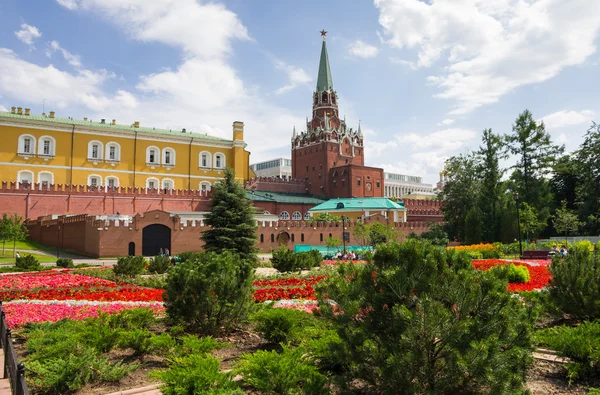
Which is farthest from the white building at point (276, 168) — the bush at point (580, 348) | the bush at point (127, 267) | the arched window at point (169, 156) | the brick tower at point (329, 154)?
the bush at point (580, 348)

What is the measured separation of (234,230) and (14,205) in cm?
2485

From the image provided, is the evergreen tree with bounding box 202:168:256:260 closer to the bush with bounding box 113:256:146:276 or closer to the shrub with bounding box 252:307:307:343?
the bush with bounding box 113:256:146:276

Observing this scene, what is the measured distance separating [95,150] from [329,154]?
30.8 m

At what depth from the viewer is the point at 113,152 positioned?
4997cm

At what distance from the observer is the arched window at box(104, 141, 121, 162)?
4943cm

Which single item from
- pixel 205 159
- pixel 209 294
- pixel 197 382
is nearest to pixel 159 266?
pixel 209 294

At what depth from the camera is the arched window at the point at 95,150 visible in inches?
1912

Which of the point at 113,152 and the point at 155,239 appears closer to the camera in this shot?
the point at 155,239

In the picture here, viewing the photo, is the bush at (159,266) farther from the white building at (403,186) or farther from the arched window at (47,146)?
the white building at (403,186)

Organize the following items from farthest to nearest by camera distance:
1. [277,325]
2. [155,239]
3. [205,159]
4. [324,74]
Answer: [324,74] → [205,159] → [155,239] → [277,325]

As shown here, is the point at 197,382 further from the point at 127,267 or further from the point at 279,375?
the point at 127,267

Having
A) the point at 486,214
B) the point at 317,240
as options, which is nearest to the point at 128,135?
the point at 317,240

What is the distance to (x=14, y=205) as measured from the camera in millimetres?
37875

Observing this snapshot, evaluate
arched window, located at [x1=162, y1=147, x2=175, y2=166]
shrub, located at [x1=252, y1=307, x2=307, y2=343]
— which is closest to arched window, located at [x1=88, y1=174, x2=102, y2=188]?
arched window, located at [x1=162, y1=147, x2=175, y2=166]
